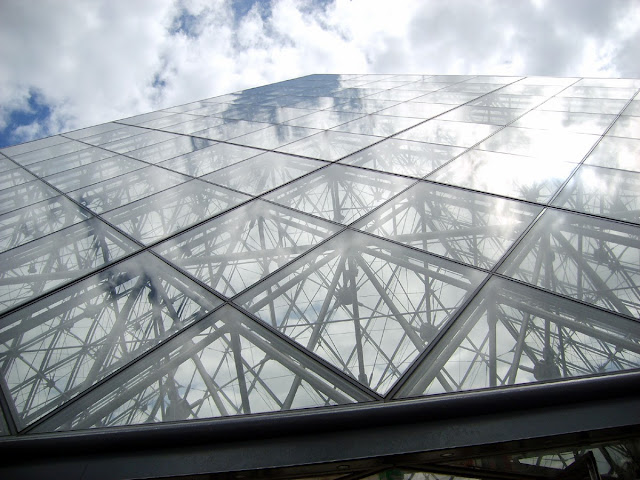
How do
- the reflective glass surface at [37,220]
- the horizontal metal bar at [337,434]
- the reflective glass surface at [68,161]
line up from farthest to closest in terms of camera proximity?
1. the reflective glass surface at [68,161]
2. the reflective glass surface at [37,220]
3. the horizontal metal bar at [337,434]

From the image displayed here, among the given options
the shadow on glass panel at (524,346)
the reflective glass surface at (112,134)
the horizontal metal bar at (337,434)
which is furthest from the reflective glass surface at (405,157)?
the reflective glass surface at (112,134)

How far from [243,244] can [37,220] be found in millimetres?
5189

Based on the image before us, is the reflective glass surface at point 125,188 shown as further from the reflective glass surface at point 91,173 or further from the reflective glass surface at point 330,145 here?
the reflective glass surface at point 330,145

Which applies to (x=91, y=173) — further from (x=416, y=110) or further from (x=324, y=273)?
(x=416, y=110)

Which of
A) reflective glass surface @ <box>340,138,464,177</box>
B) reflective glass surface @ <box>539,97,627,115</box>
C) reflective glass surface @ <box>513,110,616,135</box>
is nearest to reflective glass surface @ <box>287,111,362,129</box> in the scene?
reflective glass surface @ <box>340,138,464,177</box>

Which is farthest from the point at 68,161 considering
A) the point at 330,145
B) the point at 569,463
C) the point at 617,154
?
the point at 617,154

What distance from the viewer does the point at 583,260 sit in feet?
17.5

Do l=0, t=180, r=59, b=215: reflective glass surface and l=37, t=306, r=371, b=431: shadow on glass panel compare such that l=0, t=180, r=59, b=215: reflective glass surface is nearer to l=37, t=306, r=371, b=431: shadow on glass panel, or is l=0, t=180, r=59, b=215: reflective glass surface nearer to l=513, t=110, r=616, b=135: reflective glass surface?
l=37, t=306, r=371, b=431: shadow on glass panel

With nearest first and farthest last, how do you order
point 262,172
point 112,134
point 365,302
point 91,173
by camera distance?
point 365,302 < point 262,172 < point 91,173 < point 112,134

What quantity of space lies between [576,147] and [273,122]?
9.42 metres

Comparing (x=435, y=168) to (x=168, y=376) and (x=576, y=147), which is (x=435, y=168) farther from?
(x=168, y=376)

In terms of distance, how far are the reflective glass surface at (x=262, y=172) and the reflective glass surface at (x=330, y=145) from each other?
0.44 m

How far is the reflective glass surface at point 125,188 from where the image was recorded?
29.3 feet

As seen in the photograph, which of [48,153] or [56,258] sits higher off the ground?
[48,153]
